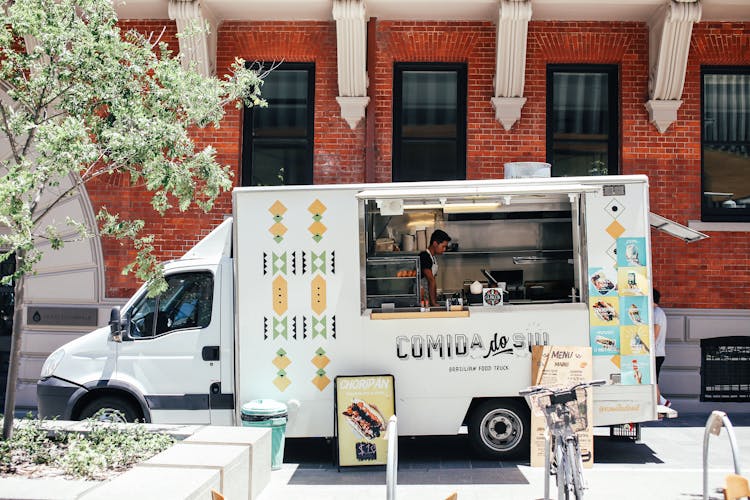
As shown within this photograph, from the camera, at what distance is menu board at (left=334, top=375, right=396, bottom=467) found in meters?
8.60

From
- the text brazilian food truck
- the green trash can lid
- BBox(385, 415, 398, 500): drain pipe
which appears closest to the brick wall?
the text brazilian food truck

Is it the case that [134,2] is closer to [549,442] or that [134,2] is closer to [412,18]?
[412,18]

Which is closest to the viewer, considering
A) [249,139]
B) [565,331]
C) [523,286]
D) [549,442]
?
[549,442]

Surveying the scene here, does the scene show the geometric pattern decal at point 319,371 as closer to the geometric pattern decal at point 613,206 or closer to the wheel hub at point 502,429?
the wheel hub at point 502,429

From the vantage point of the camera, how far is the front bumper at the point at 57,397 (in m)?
9.01

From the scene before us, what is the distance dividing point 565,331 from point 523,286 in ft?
4.71

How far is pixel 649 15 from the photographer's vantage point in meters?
12.2

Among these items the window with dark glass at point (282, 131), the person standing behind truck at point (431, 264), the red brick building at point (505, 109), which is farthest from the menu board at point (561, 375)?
the window with dark glass at point (282, 131)

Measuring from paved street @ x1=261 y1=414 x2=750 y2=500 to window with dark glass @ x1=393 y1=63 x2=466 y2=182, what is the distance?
4472 mm

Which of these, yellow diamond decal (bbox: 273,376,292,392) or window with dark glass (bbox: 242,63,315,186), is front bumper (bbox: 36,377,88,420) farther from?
window with dark glass (bbox: 242,63,315,186)

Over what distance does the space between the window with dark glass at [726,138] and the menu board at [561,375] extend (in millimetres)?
5230

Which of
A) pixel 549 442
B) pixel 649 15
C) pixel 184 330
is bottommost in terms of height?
pixel 549 442

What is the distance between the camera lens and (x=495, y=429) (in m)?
8.99

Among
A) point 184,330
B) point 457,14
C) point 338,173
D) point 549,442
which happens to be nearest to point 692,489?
point 549,442
